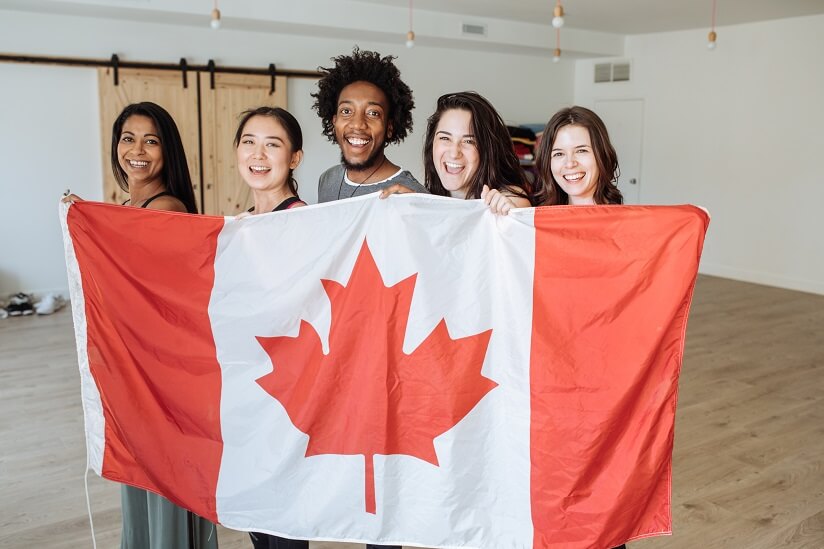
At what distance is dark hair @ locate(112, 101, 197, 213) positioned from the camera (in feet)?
6.91

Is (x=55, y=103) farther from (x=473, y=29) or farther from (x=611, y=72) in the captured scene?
(x=611, y=72)

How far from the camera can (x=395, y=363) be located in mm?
1828

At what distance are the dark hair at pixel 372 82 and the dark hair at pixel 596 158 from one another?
557mm

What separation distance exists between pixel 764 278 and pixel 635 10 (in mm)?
3087

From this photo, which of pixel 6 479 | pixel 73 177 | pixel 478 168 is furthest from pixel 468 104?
pixel 73 177

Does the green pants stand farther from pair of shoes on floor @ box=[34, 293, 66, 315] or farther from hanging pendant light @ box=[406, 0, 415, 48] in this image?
hanging pendant light @ box=[406, 0, 415, 48]

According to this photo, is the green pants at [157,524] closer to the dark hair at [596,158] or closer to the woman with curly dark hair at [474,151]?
the woman with curly dark hair at [474,151]

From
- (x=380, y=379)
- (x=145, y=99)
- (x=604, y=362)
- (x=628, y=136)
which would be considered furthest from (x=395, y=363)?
(x=628, y=136)

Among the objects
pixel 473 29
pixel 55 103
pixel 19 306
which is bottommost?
pixel 19 306

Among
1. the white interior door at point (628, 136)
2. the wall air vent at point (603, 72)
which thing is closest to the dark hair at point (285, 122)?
the white interior door at point (628, 136)

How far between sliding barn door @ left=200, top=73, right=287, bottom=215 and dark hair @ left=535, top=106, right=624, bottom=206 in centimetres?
532

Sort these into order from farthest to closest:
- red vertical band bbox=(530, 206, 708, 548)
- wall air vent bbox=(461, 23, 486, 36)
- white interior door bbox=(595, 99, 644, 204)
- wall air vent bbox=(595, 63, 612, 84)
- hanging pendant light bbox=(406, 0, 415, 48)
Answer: wall air vent bbox=(595, 63, 612, 84) → white interior door bbox=(595, 99, 644, 204) → wall air vent bbox=(461, 23, 486, 36) → hanging pendant light bbox=(406, 0, 415, 48) → red vertical band bbox=(530, 206, 708, 548)

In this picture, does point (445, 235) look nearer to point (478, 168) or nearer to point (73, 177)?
point (478, 168)

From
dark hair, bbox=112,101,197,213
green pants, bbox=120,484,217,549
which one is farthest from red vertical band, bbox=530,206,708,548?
dark hair, bbox=112,101,197,213
